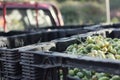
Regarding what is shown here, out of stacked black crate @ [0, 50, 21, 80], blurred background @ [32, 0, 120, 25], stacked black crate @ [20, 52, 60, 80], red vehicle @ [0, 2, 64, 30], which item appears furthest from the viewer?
blurred background @ [32, 0, 120, 25]

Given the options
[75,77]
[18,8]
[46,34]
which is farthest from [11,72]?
[18,8]

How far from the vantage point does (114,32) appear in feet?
15.4

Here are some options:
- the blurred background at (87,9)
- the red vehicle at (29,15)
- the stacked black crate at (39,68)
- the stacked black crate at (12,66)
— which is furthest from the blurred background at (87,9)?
the stacked black crate at (39,68)

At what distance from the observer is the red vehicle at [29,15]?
7395 mm

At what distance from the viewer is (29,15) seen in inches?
295

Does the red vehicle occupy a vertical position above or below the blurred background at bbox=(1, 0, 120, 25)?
below

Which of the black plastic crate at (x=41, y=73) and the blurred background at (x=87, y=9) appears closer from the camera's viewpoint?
the black plastic crate at (x=41, y=73)

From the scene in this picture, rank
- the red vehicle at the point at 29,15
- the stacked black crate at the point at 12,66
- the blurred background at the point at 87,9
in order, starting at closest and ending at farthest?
the stacked black crate at the point at 12,66
the red vehicle at the point at 29,15
the blurred background at the point at 87,9

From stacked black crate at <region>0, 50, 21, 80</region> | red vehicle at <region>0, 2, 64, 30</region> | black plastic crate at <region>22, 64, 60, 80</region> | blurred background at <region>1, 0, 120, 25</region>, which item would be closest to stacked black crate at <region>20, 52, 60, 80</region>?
black plastic crate at <region>22, 64, 60, 80</region>

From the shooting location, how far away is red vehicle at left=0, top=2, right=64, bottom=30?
739 centimetres

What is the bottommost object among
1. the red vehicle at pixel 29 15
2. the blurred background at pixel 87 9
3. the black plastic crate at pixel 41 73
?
the black plastic crate at pixel 41 73

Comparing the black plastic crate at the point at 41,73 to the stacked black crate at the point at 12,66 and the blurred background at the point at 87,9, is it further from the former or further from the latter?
the blurred background at the point at 87,9

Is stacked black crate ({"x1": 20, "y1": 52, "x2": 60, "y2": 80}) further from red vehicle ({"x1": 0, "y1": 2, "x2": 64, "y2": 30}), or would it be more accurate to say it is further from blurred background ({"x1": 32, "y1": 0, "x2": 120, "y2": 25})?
blurred background ({"x1": 32, "y1": 0, "x2": 120, "y2": 25})

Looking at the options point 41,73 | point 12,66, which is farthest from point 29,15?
point 41,73
